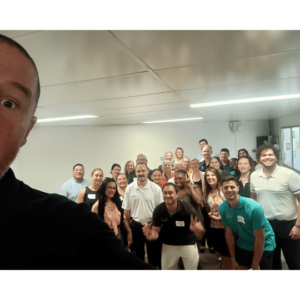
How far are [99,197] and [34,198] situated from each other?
0.69 metres

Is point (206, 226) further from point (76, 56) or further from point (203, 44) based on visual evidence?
point (76, 56)

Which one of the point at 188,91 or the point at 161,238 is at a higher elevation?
the point at 188,91

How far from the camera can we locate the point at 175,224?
1.72 metres

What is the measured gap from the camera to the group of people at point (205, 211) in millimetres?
1670

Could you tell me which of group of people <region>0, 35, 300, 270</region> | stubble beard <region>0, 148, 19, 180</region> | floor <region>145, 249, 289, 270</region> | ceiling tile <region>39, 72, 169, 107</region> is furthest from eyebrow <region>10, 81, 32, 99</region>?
floor <region>145, 249, 289, 270</region>

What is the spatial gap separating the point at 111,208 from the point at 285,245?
154cm

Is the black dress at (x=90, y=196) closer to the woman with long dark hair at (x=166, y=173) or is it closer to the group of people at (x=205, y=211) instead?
the group of people at (x=205, y=211)

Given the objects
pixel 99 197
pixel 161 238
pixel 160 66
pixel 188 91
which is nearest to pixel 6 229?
pixel 99 197

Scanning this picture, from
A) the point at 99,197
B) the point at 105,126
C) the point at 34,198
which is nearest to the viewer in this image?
the point at 34,198

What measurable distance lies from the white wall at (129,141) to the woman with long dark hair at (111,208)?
146mm

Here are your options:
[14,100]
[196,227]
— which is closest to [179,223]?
[196,227]

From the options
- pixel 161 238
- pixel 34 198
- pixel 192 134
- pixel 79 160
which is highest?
pixel 192 134
